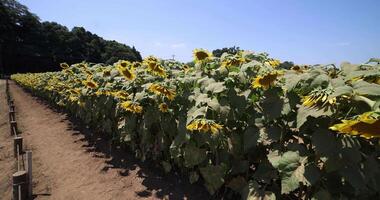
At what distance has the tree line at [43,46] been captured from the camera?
65.2m

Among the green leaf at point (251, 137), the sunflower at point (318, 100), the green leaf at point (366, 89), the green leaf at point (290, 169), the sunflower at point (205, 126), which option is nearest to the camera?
the green leaf at point (366, 89)

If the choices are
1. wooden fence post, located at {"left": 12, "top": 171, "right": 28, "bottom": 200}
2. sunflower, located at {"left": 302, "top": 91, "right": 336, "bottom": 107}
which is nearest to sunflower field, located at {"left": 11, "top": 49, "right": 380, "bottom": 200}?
sunflower, located at {"left": 302, "top": 91, "right": 336, "bottom": 107}

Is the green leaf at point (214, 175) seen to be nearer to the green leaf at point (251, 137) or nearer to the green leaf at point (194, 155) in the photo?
the green leaf at point (194, 155)

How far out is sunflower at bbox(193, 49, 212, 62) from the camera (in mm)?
3602

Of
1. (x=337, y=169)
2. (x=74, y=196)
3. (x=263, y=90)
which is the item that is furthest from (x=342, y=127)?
(x=74, y=196)

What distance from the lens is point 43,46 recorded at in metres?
68.9

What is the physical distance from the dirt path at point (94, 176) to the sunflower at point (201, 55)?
140 centimetres

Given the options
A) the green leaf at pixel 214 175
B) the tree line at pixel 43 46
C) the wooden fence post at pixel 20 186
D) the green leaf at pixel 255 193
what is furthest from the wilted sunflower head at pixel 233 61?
the tree line at pixel 43 46

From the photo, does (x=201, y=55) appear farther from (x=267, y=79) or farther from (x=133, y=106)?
(x=267, y=79)

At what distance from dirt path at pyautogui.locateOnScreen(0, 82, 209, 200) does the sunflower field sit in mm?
260

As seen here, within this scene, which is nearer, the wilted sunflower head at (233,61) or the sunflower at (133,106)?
the wilted sunflower head at (233,61)

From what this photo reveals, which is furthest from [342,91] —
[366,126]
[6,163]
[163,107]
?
[6,163]

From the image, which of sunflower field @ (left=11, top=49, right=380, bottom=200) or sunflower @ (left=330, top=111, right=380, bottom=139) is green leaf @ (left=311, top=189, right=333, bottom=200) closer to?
sunflower field @ (left=11, top=49, right=380, bottom=200)

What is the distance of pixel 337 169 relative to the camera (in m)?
2.11
